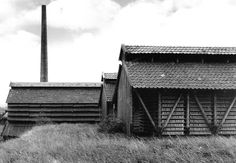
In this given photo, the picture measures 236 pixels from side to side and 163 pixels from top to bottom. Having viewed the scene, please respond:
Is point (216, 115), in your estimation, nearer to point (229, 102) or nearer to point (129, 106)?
point (229, 102)

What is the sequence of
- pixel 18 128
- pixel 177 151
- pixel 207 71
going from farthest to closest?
1. pixel 18 128
2. pixel 207 71
3. pixel 177 151

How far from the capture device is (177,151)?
1084 centimetres

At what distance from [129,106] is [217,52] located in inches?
234

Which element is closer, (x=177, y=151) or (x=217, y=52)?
(x=177, y=151)

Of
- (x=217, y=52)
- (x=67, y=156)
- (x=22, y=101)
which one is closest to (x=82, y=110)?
(x=22, y=101)

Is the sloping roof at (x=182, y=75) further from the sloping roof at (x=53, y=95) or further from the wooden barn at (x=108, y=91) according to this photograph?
the sloping roof at (x=53, y=95)

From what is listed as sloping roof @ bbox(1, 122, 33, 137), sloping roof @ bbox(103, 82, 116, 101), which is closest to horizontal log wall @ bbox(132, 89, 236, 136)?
sloping roof @ bbox(103, 82, 116, 101)

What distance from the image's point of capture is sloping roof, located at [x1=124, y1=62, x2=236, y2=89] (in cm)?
1638

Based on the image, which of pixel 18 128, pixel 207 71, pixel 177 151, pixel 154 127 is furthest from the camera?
pixel 18 128

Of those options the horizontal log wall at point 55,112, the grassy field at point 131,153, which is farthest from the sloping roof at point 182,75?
the horizontal log wall at point 55,112

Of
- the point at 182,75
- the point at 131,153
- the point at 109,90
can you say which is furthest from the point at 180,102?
the point at 109,90

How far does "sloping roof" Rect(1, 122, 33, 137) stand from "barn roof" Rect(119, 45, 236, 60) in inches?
709

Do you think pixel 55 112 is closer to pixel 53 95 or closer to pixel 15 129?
pixel 53 95

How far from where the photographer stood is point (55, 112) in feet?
109
